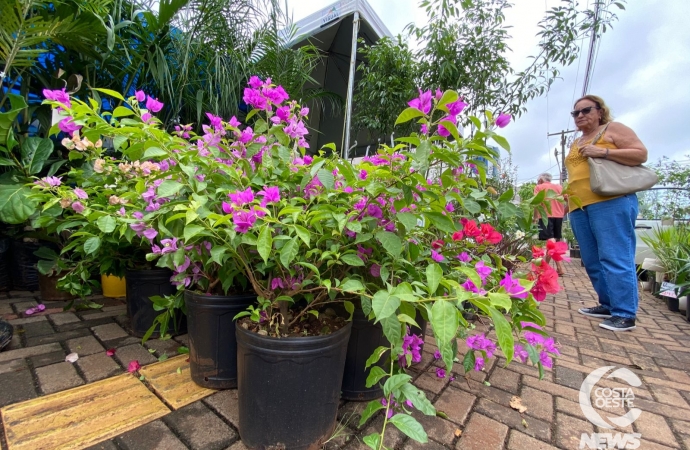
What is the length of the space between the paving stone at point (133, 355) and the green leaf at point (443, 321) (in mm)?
1374

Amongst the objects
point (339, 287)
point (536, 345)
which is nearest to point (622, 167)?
point (536, 345)

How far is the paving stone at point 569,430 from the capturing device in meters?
1.06

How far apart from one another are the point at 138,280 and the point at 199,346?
25.8 inches

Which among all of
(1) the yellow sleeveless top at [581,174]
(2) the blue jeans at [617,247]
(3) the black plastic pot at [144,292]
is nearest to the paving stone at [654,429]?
(2) the blue jeans at [617,247]

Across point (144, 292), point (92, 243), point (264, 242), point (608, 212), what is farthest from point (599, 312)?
point (92, 243)

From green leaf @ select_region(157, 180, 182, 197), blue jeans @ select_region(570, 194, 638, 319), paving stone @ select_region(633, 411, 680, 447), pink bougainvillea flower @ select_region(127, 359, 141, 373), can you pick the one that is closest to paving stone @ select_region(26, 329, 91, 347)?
pink bougainvillea flower @ select_region(127, 359, 141, 373)

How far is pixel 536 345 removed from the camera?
104 cm

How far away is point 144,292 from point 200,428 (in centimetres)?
87

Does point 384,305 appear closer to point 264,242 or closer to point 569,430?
point 264,242

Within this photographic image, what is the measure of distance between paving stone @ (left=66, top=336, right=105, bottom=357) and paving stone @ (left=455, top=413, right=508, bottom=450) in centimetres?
154

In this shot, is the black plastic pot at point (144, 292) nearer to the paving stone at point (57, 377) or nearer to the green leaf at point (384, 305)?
the paving stone at point (57, 377)

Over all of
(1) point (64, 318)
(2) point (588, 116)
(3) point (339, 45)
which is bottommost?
(1) point (64, 318)

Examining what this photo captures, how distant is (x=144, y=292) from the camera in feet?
5.31

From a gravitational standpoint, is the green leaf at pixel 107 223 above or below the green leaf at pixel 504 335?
above
